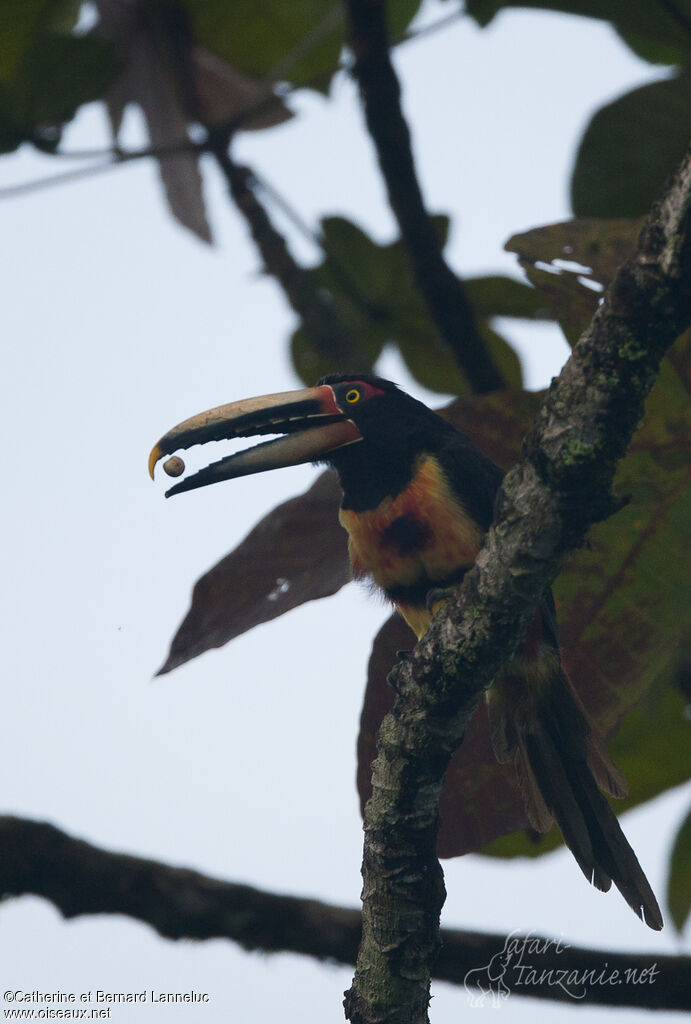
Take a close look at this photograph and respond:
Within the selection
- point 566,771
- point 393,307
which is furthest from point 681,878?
point 393,307

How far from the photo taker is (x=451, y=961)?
2.71m

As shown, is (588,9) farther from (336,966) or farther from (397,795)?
(336,966)

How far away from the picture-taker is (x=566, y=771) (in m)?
3.07

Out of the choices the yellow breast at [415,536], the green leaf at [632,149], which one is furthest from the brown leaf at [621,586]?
the green leaf at [632,149]

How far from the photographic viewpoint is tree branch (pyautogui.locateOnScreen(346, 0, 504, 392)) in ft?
→ 11.8

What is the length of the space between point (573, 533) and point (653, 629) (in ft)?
3.33

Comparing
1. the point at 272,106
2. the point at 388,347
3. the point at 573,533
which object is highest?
the point at 272,106

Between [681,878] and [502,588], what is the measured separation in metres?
2.47

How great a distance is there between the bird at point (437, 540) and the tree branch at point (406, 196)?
631 mm

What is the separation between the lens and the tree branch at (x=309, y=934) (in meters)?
2.59

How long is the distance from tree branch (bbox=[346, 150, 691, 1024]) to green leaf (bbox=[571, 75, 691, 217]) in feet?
6.42

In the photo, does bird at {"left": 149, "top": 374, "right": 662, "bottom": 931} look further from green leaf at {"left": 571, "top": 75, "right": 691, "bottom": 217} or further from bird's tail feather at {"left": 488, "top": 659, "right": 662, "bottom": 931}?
green leaf at {"left": 571, "top": 75, "right": 691, "bottom": 217}

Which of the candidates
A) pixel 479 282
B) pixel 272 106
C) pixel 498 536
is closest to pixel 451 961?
pixel 498 536

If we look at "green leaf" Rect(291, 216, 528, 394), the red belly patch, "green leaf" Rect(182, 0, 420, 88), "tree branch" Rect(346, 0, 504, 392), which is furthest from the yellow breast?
"green leaf" Rect(182, 0, 420, 88)
